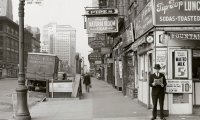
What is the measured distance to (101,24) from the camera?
846 inches

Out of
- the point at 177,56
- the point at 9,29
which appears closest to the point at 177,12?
the point at 177,56

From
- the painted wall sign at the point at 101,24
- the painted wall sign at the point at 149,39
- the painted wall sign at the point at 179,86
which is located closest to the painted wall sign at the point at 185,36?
the painted wall sign at the point at 149,39

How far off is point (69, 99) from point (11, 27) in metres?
93.2

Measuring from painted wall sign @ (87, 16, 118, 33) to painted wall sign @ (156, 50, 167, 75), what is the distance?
7837 mm

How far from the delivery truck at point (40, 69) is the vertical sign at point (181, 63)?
20536 mm

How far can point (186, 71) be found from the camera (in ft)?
44.8

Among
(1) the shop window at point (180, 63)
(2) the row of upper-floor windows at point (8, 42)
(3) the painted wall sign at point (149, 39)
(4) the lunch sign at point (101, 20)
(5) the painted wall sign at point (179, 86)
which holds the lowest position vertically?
(5) the painted wall sign at point (179, 86)

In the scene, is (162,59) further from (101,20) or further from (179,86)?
(101,20)

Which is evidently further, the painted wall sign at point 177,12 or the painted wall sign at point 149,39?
the painted wall sign at point 149,39

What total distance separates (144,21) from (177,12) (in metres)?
2.60

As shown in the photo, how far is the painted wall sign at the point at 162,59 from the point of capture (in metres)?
13.7

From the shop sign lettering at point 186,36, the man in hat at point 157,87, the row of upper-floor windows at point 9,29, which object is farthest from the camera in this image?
the row of upper-floor windows at point 9,29

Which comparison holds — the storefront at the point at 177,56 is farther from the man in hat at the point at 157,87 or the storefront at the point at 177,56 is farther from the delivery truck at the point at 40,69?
the delivery truck at the point at 40,69

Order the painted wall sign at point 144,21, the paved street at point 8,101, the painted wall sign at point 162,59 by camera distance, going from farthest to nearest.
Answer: the paved street at point 8,101
the painted wall sign at point 144,21
the painted wall sign at point 162,59
